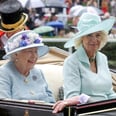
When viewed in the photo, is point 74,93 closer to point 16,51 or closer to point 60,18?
point 16,51

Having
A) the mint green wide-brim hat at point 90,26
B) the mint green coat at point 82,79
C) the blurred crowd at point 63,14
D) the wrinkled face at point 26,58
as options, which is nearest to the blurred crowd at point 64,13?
the blurred crowd at point 63,14

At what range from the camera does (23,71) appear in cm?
460

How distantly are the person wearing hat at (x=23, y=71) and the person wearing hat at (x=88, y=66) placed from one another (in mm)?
244

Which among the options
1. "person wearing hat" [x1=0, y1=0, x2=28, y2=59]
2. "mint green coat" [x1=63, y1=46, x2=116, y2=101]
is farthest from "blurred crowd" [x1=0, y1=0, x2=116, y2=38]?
"mint green coat" [x1=63, y1=46, x2=116, y2=101]

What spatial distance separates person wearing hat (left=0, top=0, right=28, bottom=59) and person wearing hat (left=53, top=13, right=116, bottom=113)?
1.12 m

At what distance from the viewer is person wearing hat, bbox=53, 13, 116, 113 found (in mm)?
4605

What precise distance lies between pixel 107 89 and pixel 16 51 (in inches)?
33.2

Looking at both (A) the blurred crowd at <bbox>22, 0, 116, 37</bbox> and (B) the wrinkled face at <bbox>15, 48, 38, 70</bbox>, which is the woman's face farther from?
(A) the blurred crowd at <bbox>22, 0, 116, 37</bbox>

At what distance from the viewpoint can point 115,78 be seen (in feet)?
19.2

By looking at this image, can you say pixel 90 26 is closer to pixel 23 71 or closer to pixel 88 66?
pixel 88 66

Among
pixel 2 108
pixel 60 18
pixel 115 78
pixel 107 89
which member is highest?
pixel 2 108

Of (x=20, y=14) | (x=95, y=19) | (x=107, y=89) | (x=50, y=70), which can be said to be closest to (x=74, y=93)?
(x=107, y=89)

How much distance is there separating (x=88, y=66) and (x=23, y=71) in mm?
556

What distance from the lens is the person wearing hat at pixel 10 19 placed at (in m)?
5.82
